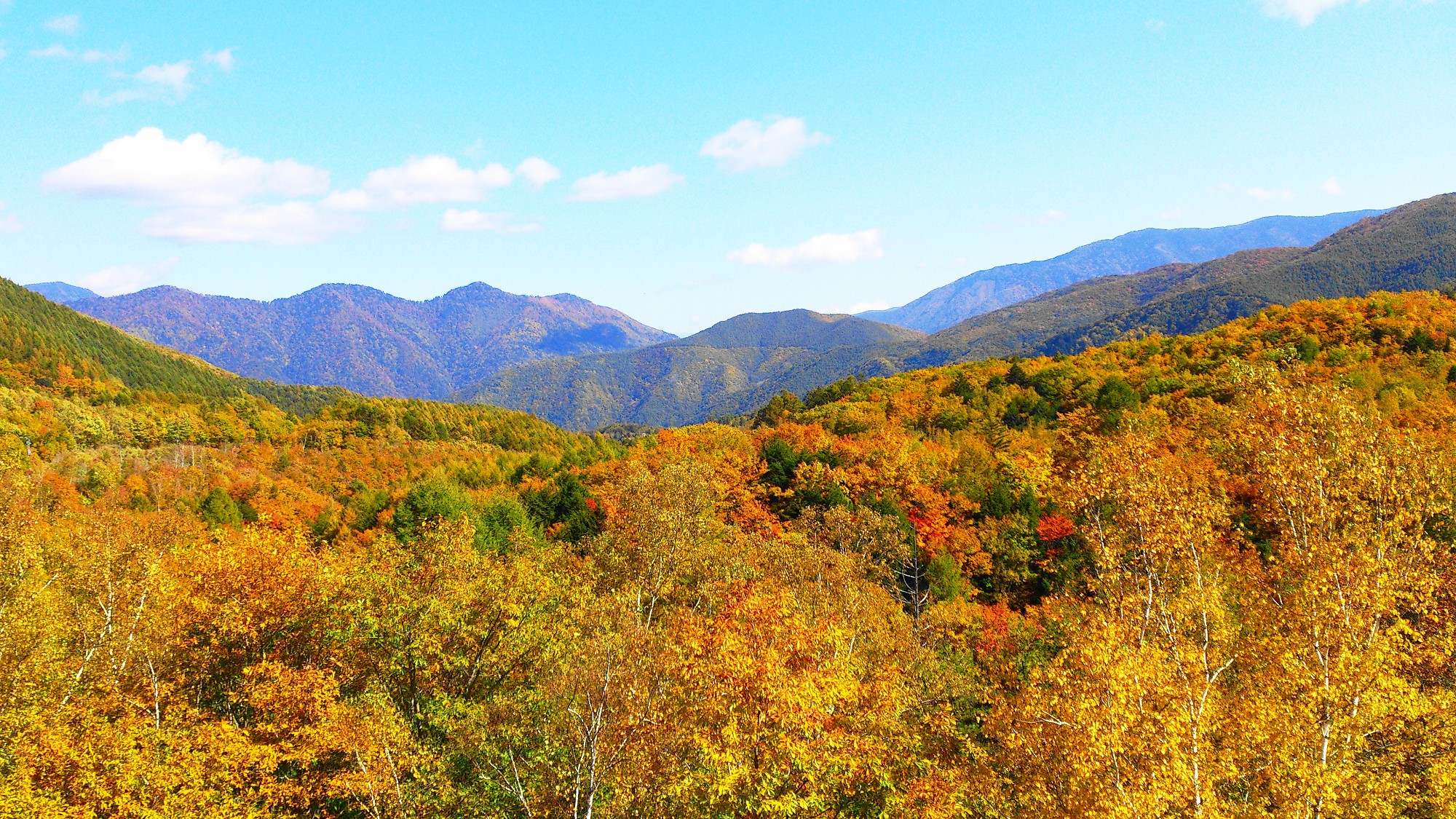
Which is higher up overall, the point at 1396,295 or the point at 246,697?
the point at 1396,295

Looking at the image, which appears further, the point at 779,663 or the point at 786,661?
the point at 786,661

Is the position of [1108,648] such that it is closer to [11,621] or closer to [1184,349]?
[11,621]

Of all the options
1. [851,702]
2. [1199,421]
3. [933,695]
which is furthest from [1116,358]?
[851,702]

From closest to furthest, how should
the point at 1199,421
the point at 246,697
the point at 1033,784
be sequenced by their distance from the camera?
the point at 1033,784 → the point at 246,697 → the point at 1199,421

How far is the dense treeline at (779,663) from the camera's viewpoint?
1725 centimetres

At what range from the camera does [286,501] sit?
96.2 meters

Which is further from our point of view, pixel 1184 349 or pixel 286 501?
pixel 1184 349

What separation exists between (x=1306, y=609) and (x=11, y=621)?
41.7 metres

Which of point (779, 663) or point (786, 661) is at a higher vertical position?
point (779, 663)

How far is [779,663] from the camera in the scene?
74.7 ft

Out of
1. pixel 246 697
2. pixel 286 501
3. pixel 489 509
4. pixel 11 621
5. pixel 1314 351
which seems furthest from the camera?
pixel 286 501

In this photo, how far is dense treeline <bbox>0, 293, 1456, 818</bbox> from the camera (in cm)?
1725

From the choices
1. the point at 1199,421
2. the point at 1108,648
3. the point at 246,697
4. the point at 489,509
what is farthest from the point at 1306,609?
the point at 489,509

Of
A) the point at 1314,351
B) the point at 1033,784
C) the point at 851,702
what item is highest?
the point at 1314,351
